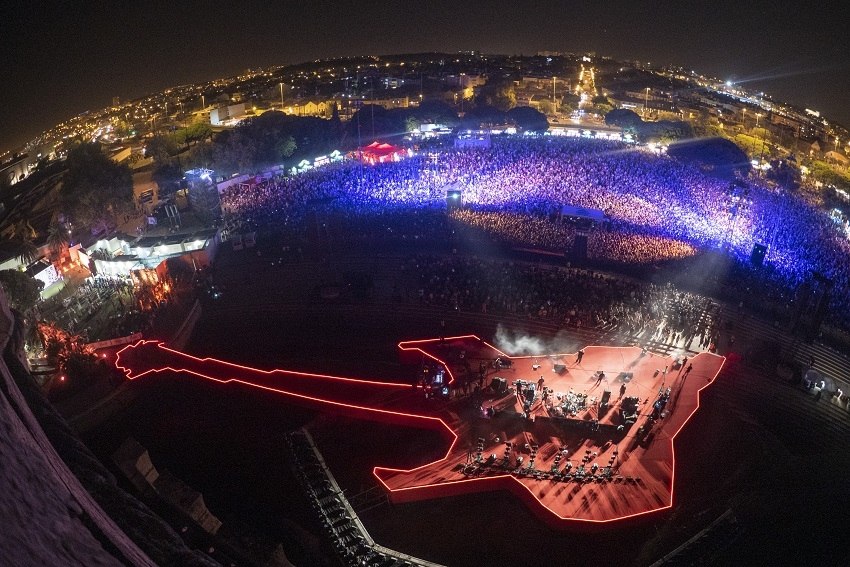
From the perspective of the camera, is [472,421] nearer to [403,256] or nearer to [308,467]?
[308,467]

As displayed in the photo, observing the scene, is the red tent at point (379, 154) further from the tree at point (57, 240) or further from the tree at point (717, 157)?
the tree at point (717, 157)

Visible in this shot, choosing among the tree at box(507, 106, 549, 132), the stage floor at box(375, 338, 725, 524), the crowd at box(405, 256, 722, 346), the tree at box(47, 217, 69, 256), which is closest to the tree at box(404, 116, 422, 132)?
the tree at box(507, 106, 549, 132)

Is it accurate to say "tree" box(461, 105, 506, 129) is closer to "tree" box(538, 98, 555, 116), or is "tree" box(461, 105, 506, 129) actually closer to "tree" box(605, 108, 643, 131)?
"tree" box(605, 108, 643, 131)

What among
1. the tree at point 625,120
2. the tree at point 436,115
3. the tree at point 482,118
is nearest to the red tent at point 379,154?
the tree at point 436,115

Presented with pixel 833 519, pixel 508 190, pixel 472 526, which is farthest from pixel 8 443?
pixel 508 190

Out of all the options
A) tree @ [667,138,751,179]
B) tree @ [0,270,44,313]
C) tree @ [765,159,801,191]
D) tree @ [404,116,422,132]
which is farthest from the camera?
tree @ [404,116,422,132]

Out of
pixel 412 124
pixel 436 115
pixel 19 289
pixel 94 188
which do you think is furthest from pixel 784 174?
pixel 94 188

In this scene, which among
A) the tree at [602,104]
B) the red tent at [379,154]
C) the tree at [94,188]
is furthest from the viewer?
the tree at [602,104]
